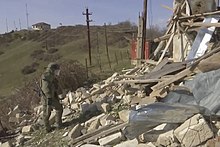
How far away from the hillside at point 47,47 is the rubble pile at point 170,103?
29.2 metres

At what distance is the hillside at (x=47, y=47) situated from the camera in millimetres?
45688

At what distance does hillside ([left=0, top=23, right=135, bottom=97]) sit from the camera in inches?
1799

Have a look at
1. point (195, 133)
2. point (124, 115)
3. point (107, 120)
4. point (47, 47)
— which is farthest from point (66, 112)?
point (47, 47)

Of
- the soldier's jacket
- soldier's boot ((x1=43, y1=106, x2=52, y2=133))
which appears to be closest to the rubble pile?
soldier's boot ((x1=43, y1=106, x2=52, y2=133))

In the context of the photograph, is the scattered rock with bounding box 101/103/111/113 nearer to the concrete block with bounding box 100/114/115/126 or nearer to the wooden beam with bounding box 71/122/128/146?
the concrete block with bounding box 100/114/115/126

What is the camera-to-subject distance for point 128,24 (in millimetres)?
62875

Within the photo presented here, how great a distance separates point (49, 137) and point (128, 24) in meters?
55.2

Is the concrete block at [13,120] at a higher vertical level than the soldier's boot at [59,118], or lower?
lower

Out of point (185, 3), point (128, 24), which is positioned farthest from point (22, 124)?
point (128, 24)

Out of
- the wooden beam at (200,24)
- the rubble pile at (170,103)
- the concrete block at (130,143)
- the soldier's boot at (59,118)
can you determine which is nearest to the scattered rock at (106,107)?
the rubble pile at (170,103)

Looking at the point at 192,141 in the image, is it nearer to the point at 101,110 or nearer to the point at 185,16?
the point at 101,110

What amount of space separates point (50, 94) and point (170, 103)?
3237mm

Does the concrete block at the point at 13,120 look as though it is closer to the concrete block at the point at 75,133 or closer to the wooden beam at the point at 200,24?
the concrete block at the point at 75,133

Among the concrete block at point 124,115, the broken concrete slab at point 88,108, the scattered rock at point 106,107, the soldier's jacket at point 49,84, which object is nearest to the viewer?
the concrete block at point 124,115
